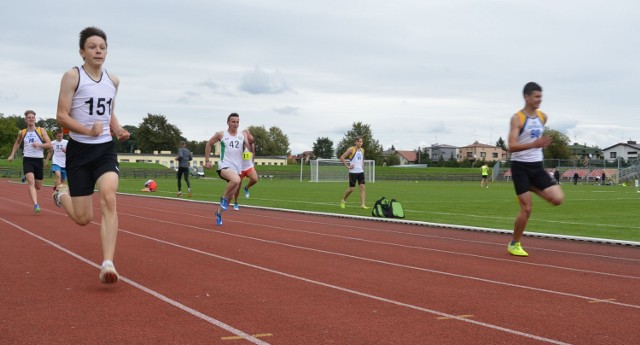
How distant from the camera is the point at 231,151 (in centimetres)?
1266

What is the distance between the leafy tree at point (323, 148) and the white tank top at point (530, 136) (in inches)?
6041

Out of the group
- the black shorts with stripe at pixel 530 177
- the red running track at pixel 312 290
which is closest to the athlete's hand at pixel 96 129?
the red running track at pixel 312 290

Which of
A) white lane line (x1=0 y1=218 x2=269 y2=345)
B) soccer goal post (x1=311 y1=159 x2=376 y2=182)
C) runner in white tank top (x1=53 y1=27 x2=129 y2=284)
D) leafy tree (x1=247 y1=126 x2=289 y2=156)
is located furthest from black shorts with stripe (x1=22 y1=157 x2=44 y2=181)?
leafy tree (x1=247 y1=126 x2=289 y2=156)

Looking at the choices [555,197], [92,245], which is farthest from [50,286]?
[555,197]

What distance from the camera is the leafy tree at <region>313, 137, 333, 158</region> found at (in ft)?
534

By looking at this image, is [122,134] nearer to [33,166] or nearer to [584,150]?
[33,166]

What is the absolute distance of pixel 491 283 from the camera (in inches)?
255

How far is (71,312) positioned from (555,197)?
6.02 meters

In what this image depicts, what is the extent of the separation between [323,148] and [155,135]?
161ft

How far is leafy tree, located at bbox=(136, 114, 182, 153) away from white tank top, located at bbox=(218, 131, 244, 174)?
379ft

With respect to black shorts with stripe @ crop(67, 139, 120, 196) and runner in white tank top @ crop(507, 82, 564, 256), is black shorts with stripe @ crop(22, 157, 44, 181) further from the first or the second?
runner in white tank top @ crop(507, 82, 564, 256)

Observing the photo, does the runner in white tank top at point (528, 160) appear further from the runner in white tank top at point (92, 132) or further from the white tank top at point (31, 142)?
the white tank top at point (31, 142)

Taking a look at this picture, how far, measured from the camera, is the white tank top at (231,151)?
12633 millimetres

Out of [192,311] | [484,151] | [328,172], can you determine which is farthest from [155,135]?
[192,311]
